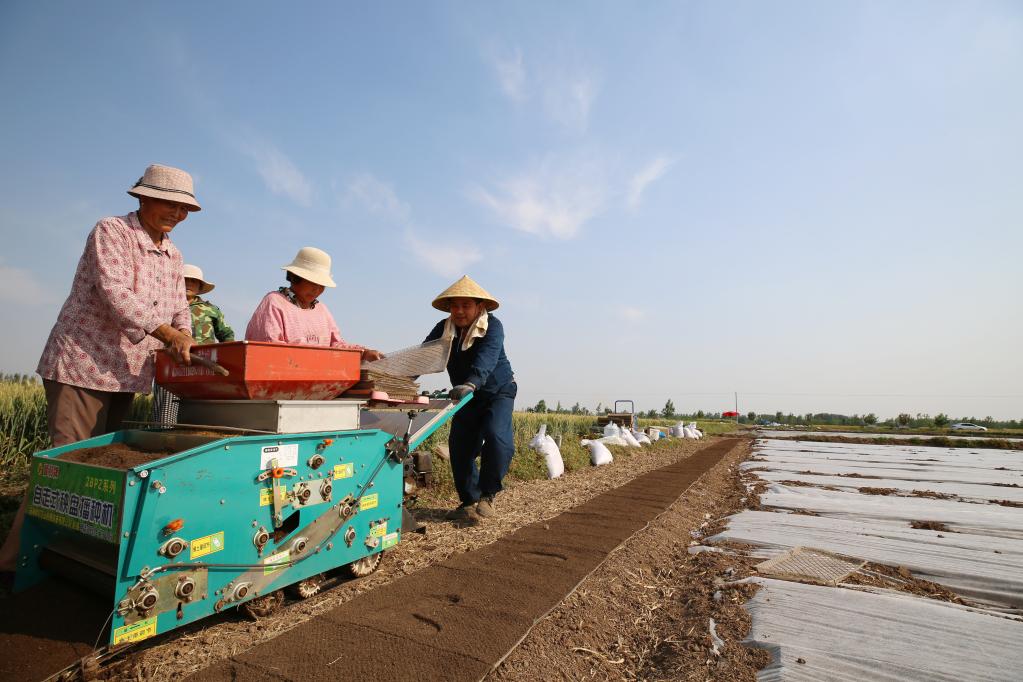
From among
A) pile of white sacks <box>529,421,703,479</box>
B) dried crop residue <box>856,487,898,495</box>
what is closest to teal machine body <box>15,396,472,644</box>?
pile of white sacks <box>529,421,703,479</box>

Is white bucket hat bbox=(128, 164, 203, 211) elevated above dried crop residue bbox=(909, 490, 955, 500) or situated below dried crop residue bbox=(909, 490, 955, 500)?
above

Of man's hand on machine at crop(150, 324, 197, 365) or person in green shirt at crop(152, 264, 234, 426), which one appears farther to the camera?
person in green shirt at crop(152, 264, 234, 426)

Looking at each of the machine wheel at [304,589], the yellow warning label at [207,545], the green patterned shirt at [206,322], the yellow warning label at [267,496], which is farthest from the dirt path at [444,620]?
the green patterned shirt at [206,322]

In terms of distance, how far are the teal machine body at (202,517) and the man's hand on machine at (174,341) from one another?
1.02 ft

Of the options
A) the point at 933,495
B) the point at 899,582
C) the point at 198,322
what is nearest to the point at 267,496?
the point at 198,322

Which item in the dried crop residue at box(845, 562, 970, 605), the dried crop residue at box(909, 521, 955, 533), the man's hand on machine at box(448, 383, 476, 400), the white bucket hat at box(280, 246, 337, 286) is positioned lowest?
the dried crop residue at box(845, 562, 970, 605)

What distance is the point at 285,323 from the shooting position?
3.10 m

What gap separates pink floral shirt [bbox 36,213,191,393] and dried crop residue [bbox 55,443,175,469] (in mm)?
370

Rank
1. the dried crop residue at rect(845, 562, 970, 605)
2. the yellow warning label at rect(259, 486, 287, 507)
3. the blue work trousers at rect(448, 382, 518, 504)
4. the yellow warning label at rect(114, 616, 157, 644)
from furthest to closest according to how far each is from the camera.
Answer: the blue work trousers at rect(448, 382, 518, 504) → the dried crop residue at rect(845, 562, 970, 605) → the yellow warning label at rect(259, 486, 287, 507) → the yellow warning label at rect(114, 616, 157, 644)

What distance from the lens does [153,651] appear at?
1996mm

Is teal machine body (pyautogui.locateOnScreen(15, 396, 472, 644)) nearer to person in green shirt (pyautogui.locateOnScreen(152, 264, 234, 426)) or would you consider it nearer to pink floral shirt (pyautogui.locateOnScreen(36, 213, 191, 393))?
pink floral shirt (pyautogui.locateOnScreen(36, 213, 191, 393))

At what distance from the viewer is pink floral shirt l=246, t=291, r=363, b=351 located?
3.02 m

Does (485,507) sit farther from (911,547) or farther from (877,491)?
(877,491)

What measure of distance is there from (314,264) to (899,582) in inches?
157
